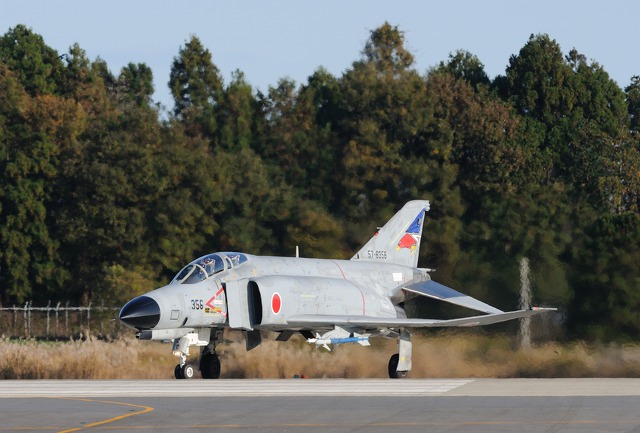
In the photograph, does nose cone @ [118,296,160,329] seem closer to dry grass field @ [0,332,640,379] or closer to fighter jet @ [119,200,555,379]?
fighter jet @ [119,200,555,379]

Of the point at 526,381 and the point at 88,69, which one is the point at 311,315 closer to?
the point at 526,381

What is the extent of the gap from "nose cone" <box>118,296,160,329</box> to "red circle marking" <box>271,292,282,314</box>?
239 centimetres

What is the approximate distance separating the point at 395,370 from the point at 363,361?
6.16 ft

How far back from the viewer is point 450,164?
4959cm

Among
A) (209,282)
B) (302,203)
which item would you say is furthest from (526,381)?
(302,203)

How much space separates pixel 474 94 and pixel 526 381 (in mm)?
33676

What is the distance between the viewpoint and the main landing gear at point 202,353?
23.1 m

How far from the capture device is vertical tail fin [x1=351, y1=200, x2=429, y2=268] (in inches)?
1111

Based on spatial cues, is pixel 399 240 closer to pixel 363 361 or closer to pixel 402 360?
pixel 363 361

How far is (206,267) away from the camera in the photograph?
2380 centimetres
